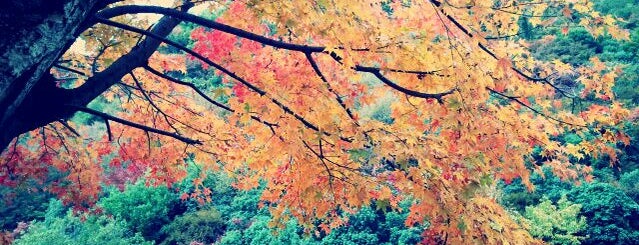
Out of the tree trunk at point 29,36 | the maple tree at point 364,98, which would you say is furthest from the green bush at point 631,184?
the tree trunk at point 29,36

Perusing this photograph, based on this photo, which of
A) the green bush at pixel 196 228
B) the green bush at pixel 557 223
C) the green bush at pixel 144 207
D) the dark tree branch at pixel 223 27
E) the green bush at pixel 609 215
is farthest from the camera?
the green bush at pixel 144 207

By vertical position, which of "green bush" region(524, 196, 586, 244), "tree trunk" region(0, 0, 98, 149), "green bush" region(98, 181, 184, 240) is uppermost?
"green bush" region(98, 181, 184, 240)

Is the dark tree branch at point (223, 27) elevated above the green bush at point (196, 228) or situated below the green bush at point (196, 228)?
below

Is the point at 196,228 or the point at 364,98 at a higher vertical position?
the point at 196,228

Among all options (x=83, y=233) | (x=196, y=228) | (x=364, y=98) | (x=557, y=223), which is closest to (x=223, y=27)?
(x=364, y=98)

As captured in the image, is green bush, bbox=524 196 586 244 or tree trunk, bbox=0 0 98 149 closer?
tree trunk, bbox=0 0 98 149

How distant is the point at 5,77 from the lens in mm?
1841

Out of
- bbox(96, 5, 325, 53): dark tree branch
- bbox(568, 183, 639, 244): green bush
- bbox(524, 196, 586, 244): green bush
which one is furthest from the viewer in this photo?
bbox(524, 196, 586, 244): green bush

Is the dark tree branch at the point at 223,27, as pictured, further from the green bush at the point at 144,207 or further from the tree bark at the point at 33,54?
the green bush at the point at 144,207

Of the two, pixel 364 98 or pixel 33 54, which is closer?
pixel 33 54

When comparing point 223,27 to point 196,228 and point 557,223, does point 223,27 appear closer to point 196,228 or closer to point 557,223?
A: point 557,223

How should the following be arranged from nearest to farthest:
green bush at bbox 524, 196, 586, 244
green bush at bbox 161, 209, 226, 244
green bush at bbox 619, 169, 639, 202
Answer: green bush at bbox 524, 196, 586, 244
green bush at bbox 619, 169, 639, 202
green bush at bbox 161, 209, 226, 244

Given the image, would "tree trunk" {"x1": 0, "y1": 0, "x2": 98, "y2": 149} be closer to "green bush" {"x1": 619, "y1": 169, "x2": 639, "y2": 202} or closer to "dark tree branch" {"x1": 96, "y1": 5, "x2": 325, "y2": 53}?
"dark tree branch" {"x1": 96, "y1": 5, "x2": 325, "y2": 53}

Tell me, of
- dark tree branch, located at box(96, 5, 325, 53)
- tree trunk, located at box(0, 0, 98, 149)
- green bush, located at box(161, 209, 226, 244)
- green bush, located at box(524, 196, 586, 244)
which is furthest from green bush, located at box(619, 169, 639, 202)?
tree trunk, located at box(0, 0, 98, 149)
